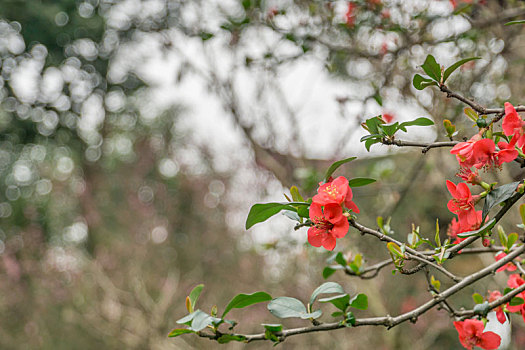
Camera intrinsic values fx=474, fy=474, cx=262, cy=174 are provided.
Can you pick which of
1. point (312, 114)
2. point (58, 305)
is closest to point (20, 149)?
point (58, 305)

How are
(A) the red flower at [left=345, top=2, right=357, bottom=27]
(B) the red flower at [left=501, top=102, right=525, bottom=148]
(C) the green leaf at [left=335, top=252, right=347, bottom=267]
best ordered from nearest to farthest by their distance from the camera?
(B) the red flower at [left=501, top=102, right=525, bottom=148]
(C) the green leaf at [left=335, top=252, right=347, bottom=267]
(A) the red flower at [left=345, top=2, right=357, bottom=27]

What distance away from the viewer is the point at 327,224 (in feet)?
2.22

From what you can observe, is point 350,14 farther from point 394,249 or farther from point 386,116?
point 394,249

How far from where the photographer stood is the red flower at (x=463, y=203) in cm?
66

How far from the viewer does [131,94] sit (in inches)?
287

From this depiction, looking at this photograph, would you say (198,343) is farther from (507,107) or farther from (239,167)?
(507,107)

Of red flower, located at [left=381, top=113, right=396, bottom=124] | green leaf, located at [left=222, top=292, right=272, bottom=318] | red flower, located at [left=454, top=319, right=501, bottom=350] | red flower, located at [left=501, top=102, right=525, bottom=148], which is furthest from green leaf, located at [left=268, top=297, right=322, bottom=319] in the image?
red flower, located at [left=381, top=113, right=396, bottom=124]

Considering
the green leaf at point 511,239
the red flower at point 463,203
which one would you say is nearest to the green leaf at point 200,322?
the red flower at point 463,203

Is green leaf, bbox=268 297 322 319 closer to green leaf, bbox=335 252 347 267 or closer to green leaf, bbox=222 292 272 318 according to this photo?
green leaf, bbox=222 292 272 318

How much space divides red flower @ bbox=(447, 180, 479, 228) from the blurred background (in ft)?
2.25

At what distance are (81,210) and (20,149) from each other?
146 cm

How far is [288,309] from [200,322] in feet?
0.43

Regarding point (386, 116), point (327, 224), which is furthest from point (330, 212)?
point (386, 116)

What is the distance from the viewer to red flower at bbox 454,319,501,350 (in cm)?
71
